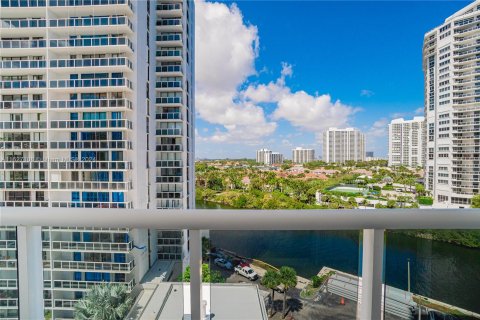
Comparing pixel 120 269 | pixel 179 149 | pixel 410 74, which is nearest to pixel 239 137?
pixel 179 149

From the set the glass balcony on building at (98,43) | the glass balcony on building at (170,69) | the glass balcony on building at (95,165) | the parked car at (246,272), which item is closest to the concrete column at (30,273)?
the parked car at (246,272)

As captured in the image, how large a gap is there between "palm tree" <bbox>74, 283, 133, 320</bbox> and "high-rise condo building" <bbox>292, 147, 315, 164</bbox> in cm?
682

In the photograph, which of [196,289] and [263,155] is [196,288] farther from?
[263,155]

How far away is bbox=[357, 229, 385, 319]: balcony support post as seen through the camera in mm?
648

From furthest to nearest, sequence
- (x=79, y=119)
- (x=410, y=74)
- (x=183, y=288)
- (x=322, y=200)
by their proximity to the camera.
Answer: (x=410, y=74)
(x=79, y=119)
(x=322, y=200)
(x=183, y=288)

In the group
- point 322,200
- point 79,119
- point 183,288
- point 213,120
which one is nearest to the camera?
point 183,288

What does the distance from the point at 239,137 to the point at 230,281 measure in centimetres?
847

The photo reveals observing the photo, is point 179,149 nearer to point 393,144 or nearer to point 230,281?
point 393,144

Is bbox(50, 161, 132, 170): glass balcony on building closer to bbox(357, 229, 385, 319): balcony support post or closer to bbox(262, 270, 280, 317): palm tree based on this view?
bbox(262, 270, 280, 317): palm tree

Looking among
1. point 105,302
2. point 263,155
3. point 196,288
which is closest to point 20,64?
point 263,155

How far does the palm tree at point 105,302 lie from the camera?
2.31 ft

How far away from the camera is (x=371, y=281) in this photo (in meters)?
0.66

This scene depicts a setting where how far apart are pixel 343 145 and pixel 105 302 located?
7.83 metres

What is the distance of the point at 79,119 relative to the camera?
7172 mm
